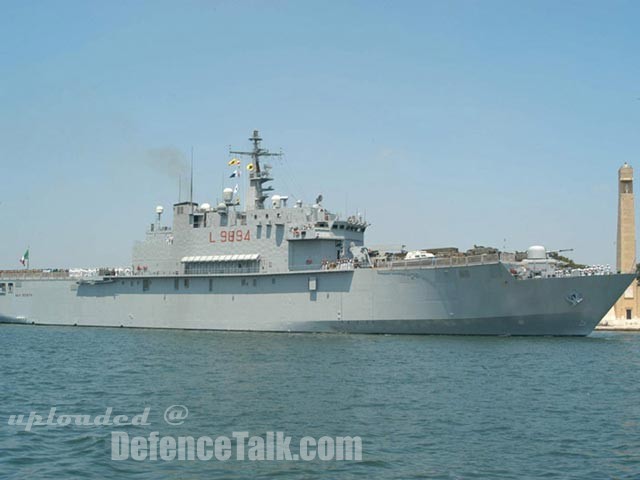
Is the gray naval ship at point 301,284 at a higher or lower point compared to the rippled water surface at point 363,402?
higher

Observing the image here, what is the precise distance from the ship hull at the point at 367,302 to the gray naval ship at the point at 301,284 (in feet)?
0.18

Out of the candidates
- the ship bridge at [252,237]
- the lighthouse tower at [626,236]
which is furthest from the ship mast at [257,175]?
the lighthouse tower at [626,236]

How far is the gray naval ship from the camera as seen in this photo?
3297cm

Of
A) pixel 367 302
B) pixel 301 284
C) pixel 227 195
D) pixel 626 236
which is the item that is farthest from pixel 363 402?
pixel 626 236

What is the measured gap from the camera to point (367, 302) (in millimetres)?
35938

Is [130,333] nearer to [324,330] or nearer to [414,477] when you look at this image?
[324,330]

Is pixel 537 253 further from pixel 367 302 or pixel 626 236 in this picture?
pixel 626 236

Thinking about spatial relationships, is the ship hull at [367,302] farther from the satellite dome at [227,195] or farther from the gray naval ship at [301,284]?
the satellite dome at [227,195]

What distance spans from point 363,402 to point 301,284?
18996 millimetres

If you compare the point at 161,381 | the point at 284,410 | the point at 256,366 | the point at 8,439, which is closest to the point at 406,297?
the point at 256,366

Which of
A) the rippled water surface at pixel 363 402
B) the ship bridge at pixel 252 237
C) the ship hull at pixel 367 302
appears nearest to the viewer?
the rippled water surface at pixel 363 402

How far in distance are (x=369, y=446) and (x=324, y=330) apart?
2221 centimetres

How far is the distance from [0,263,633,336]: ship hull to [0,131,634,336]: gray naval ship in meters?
0.06

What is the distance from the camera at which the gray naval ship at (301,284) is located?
1298 inches
